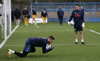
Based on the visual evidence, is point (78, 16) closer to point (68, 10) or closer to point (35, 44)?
point (35, 44)

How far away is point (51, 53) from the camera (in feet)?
44.6

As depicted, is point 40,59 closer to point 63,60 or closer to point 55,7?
point 63,60

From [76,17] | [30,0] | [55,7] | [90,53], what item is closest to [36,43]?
[90,53]

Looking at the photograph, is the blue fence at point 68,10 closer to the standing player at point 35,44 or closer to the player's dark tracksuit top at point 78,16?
the player's dark tracksuit top at point 78,16

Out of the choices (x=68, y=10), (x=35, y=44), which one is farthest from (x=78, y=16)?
(x=68, y=10)

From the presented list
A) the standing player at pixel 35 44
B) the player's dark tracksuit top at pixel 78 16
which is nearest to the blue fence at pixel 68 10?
the player's dark tracksuit top at pixel 78 16

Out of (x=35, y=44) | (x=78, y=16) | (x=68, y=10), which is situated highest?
(x=78, y=16)

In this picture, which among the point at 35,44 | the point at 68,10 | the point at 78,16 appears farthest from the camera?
the point at 68,10

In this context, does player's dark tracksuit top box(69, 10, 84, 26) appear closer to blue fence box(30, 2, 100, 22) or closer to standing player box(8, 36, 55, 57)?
standing player box(8, 36, 55, 57)

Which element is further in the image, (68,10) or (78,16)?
(68,10)

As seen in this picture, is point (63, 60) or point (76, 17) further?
point (76, 17)

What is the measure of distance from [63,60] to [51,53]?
1941 mm

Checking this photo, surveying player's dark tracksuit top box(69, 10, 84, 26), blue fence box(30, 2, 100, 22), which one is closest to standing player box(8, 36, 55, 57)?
player's dark tracksuit top box(69, 10, 84, 26)

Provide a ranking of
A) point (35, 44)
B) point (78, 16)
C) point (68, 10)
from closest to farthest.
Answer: point (35, 44), point (78, 16), point (68, 10)
